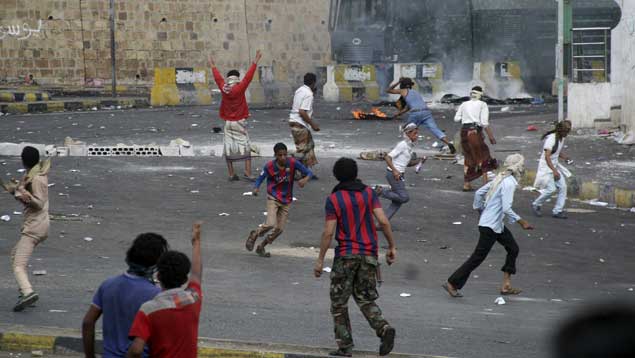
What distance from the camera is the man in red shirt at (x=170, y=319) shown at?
4.34 meters

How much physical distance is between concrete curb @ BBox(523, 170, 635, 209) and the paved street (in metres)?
0.41

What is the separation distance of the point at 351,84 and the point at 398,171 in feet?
69.6

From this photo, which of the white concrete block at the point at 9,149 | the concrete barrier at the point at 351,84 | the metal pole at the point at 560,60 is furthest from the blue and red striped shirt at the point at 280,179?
the concrete barrier at the point at 351,84

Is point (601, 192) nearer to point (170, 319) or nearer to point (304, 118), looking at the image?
point (304, 118)

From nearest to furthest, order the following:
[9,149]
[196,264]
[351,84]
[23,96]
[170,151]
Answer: [196,264] < [9,149] < [170,151] < [23,96] < [351,84]

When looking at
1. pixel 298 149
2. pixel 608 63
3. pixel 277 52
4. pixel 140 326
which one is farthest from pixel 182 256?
pixel 277 52

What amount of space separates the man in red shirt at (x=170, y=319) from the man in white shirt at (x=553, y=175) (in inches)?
404

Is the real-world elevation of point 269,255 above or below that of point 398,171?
below

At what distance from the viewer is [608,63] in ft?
90.0

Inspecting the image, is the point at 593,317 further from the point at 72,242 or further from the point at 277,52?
the point at 277,52

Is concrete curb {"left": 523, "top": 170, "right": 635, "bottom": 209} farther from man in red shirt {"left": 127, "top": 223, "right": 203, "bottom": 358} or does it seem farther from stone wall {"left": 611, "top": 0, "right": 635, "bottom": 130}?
man in red shirt {"left": 127, "top": 223, "right": 203, "bottom": 358}

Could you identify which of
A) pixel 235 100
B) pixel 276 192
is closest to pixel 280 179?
pixel 276 192

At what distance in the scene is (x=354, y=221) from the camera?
712cm

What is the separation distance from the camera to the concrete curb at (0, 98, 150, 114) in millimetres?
27750
